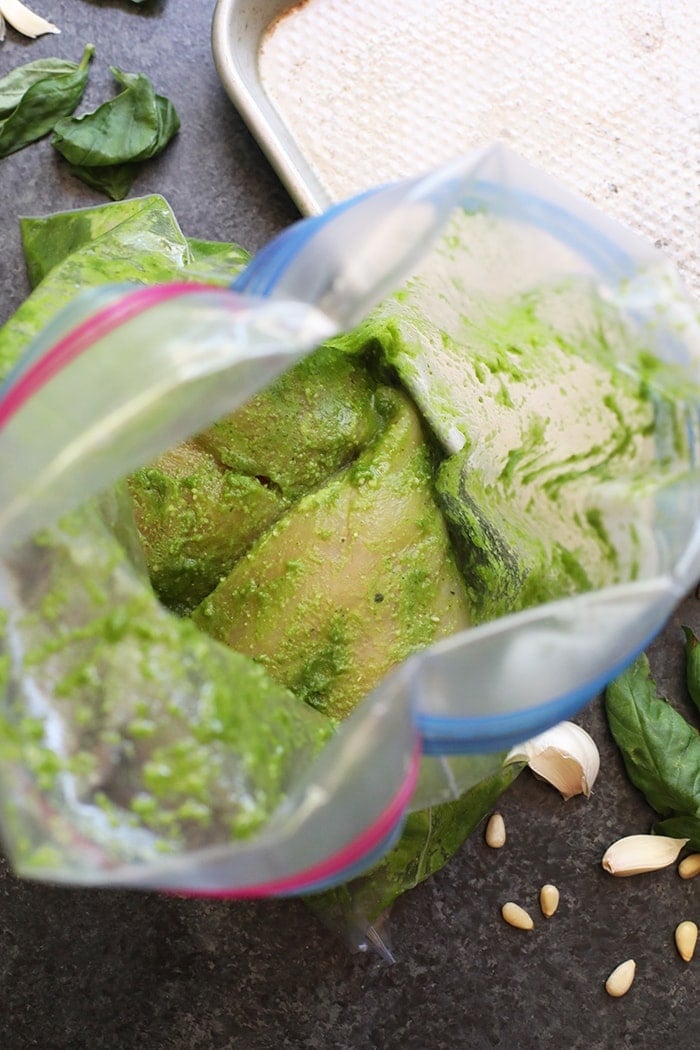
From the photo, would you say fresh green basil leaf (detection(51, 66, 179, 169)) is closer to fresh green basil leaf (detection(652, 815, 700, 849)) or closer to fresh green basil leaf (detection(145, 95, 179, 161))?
fresh green basil leaf (detection(145, 95, 179, 161))

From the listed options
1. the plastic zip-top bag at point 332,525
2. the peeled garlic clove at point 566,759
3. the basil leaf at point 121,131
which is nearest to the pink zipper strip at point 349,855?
the plastic zip-top bag at point 332,525

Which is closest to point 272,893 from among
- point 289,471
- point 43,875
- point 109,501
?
point 43,875

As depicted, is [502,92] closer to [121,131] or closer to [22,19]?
[121,131]

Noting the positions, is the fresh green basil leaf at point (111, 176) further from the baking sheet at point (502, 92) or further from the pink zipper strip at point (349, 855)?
the pink zipper strip at point (349, 855)

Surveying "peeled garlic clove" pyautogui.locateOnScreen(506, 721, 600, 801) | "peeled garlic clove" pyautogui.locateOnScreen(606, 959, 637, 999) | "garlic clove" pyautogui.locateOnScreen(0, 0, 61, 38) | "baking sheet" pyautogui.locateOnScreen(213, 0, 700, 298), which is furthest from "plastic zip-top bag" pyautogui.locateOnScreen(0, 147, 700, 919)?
"garlic clove" pyautogui.locateOnScreen(0, 0, 61, 38)

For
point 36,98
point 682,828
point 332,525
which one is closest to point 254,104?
point 36,98

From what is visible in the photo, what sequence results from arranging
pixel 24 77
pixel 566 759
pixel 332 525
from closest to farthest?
pixel 332 525 → pixel 566 759 → pixel 24 77
